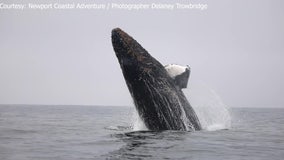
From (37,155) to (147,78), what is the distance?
353 centimetres

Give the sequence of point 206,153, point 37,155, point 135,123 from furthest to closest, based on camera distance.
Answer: point 135,123 < point 206,153 < point 37,155

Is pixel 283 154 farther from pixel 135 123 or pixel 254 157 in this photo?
pixel 135 123

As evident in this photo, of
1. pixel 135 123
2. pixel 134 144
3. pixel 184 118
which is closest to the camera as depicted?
pixel 134 144

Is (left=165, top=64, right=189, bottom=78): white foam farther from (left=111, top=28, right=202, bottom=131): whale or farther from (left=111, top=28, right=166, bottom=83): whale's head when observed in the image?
(left=111, top=28, right=166, bottom=83): whale's head

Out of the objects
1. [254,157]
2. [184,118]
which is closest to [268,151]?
[254,157]

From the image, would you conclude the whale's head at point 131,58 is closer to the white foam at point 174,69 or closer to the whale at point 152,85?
the whale at point 152,85

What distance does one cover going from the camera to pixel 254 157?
332 inches

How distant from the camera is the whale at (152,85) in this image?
1027 centimetres

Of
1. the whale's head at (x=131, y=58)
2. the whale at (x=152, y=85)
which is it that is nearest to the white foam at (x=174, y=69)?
the whale at (x=152, y=85)

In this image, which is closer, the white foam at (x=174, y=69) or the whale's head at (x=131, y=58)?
the whale's head at (x=131, y=58)

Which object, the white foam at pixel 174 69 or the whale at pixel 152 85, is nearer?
the whale at pixel 152 85

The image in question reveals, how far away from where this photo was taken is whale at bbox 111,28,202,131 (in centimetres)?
1027

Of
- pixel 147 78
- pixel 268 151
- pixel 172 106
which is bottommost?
pixel 268 151

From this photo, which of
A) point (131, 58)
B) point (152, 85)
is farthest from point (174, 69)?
point (131, 58)
